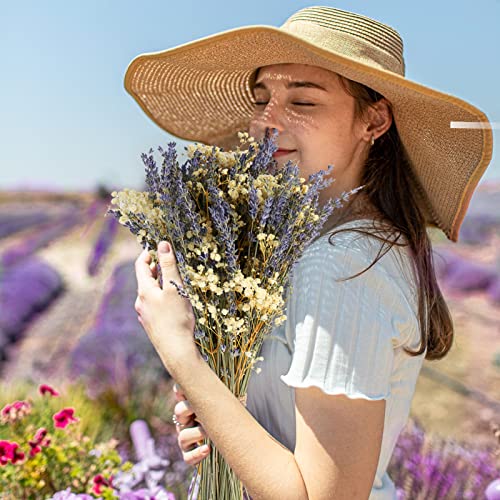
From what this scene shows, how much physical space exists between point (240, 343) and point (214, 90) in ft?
3.03

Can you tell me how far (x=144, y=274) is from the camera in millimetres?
1159

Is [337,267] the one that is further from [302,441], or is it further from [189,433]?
[189,433]

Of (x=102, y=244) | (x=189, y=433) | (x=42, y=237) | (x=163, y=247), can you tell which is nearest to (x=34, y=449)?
(x=189, y=433)

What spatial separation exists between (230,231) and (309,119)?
386mm

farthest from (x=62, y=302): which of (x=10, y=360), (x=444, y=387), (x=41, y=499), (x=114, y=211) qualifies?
(x=114, y=211)

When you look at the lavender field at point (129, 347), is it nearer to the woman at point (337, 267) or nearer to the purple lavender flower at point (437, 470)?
the purple lavender flower at point (437, 470)

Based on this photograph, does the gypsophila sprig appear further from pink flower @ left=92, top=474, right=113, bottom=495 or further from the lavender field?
the lavender field

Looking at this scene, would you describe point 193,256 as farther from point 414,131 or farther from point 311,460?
point 414,131

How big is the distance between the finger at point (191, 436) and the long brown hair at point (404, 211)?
1.44ft

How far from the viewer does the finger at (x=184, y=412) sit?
3.89 ft

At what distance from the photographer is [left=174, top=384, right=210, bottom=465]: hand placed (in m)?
1.19

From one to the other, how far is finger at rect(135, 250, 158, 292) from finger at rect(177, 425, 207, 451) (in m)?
0.30

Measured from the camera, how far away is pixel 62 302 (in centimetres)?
412

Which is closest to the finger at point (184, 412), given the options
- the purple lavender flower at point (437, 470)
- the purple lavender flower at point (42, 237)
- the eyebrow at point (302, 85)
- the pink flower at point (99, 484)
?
the eyebrow at point (302, 85)
